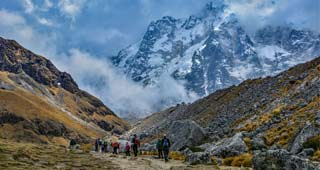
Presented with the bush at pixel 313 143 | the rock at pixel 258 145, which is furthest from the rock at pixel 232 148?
the bush at pixel 313 143

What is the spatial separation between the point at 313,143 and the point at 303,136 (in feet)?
8.55

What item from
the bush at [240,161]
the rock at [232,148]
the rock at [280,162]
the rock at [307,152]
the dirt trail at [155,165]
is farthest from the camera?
the rock at [232,148]

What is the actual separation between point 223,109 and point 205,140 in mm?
33512

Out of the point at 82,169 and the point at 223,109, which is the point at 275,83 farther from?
the point at 82,169

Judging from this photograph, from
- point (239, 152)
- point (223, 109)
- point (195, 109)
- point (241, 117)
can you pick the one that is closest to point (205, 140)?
point (241, 117)

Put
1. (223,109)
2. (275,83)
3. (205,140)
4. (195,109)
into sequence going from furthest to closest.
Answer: (195,109) < (223,109) < (275,83) < (205,140)

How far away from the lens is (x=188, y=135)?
6519 cm

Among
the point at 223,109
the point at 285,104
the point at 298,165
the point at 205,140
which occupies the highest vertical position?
the point at 223,109

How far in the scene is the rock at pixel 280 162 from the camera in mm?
24255

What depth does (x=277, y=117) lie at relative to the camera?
2373 inches

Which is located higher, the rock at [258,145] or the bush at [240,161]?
the rock at [258,145]

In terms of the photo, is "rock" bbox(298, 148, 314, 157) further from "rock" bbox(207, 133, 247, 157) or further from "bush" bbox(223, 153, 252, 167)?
"rock" bbox(207, 133, 247, 157)

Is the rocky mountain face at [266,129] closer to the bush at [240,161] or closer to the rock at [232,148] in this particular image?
the rock at [232,148]

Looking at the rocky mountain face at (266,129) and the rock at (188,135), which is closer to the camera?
the rocky mountain face at (266,129)
